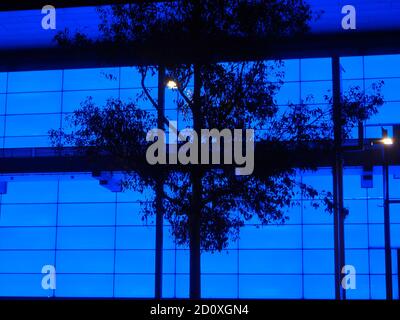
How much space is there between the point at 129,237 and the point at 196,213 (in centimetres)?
777

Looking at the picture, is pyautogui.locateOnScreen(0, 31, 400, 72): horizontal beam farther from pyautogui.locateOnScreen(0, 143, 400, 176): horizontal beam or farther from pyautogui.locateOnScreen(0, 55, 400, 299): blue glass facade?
pyautogui.locateOnScreen(0, 55, 400, 299): blue glass facade

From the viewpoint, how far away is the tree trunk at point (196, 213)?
8.89 metres

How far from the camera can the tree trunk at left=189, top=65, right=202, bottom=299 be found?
8.89 meters

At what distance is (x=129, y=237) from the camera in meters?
17.0

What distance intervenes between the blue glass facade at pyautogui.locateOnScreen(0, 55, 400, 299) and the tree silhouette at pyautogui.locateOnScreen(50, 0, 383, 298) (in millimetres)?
4881

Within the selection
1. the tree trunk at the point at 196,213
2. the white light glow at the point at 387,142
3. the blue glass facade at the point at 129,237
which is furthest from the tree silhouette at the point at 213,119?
the blue glass facade at the point at 129,237

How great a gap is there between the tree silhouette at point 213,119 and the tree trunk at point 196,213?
15 mm

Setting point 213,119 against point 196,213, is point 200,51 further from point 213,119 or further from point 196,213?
point 196,213

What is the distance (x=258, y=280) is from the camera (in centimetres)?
1614

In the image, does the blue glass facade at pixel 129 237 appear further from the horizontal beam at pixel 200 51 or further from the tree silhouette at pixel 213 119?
the tree silhouette at pixel 213 119

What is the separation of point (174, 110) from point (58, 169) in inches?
129

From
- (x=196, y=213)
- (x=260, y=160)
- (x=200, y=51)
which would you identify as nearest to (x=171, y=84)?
(x=200, y=51)

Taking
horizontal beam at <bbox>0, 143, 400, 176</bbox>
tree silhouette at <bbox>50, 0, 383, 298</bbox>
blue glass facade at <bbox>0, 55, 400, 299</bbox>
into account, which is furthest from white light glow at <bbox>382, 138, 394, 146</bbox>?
blue glass facade at <bbox>0, 55, 400, 299</bbox>
